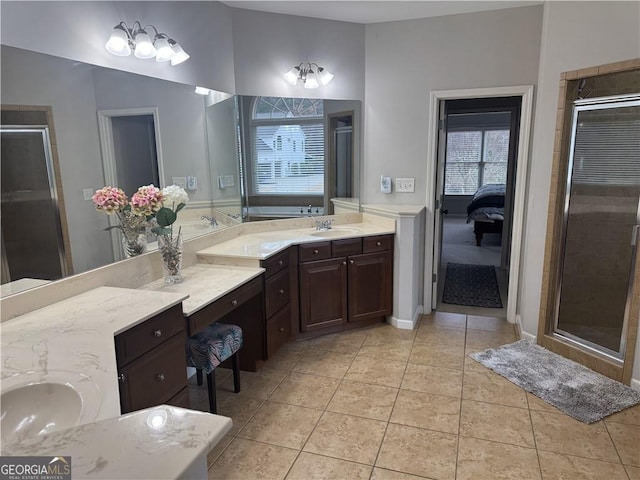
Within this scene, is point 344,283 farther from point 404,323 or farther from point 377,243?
point 404,323

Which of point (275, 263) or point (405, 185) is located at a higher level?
point (405, 185)

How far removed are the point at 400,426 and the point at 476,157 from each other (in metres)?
8.88

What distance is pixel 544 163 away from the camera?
10.4ft

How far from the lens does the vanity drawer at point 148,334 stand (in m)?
1.58

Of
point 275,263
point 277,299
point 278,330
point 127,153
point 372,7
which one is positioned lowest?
point 278,330

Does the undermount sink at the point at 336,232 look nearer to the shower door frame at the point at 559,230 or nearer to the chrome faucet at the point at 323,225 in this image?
the chrome faucet at the point at 323,225

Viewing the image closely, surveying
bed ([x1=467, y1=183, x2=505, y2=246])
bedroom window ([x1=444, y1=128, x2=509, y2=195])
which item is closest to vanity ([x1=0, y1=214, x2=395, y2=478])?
bed ([x1=467, y1=183, x2=505, y2=246])

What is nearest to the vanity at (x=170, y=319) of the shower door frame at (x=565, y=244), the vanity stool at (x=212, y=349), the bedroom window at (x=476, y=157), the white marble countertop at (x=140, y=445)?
the white marble countertop at (x=140, y=445)

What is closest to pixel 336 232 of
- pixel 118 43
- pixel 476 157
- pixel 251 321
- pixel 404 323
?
pixel 404 323

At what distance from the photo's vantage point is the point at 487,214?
7.22 m

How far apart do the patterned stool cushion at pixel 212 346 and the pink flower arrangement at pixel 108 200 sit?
844mm

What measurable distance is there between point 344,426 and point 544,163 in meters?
2.39

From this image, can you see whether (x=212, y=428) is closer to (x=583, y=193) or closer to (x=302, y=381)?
(x=302, y=381)

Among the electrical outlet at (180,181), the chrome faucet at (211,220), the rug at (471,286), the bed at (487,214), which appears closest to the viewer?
the electrical outlet at (180,181)
